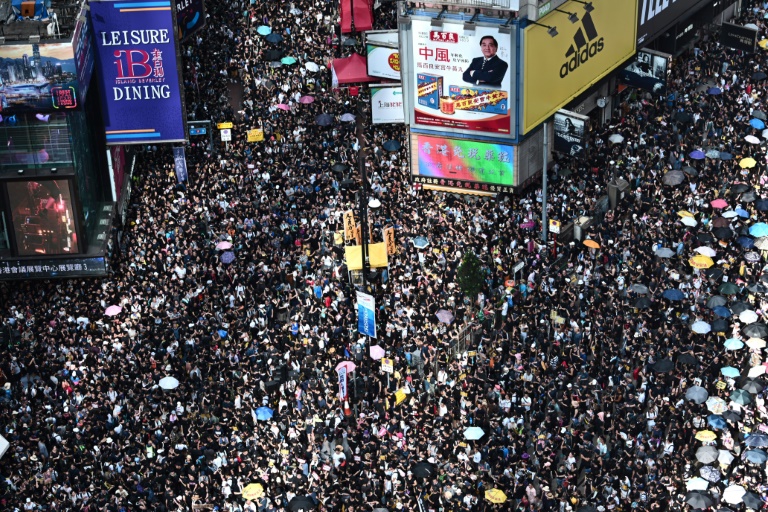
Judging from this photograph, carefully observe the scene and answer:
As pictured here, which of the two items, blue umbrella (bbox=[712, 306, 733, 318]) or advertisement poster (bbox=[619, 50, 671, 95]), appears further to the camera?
advertisement poster (bbox=[619, 50, 671, 95])

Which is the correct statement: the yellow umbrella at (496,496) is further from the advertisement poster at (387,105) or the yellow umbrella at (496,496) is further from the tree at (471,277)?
the advertisement poster at (387,105)

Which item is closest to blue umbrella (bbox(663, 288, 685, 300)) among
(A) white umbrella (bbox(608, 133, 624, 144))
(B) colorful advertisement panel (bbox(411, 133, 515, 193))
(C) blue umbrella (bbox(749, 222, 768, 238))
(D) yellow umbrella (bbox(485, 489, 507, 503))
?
(C) blue umbrella (bbox(749, 222, 768, 238))

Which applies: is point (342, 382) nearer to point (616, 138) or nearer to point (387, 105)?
point (387, 105)

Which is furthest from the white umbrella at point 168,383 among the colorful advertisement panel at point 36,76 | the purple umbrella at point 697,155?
the purple umbrella at point 697,155

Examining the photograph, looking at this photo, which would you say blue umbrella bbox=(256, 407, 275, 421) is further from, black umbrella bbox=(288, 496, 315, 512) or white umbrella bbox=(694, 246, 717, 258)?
white umbrella bbox=(694, 246, 717, 258)

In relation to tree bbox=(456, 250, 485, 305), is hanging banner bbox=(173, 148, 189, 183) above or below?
above
